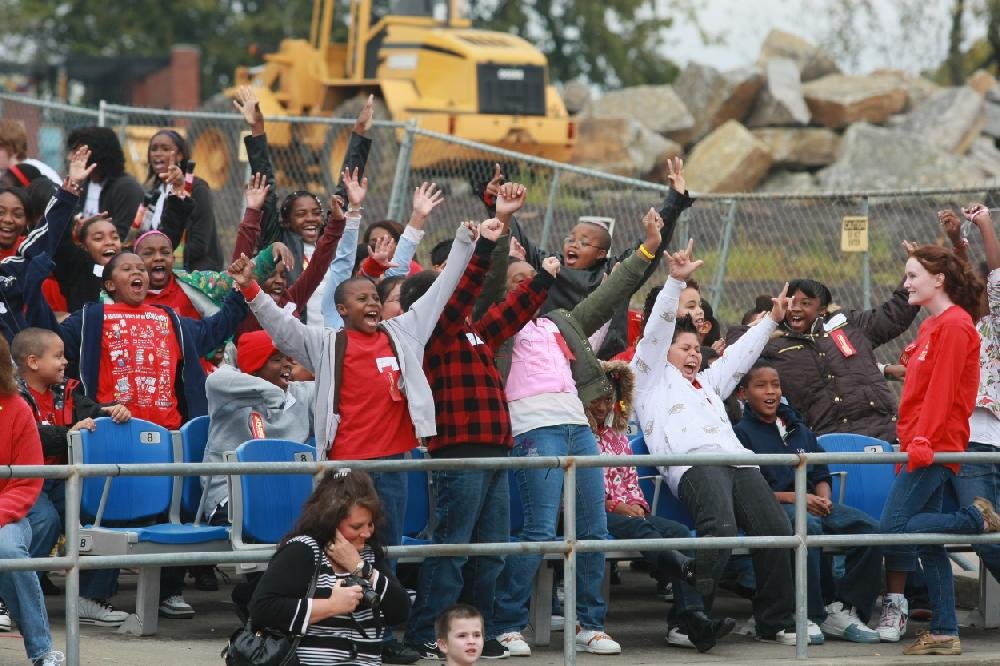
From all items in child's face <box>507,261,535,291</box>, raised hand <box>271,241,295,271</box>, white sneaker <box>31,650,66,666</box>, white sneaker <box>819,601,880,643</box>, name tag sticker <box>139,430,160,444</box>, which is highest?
raised hand <box>271,241,295,271</box>

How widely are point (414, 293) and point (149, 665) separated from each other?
2214mm

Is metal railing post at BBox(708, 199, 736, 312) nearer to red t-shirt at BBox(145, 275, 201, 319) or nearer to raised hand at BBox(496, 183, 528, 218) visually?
red t-shirt at BBox(145, 275, 201, 319)

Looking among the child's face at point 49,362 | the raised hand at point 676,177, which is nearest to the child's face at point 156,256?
the child's face at point 49,362

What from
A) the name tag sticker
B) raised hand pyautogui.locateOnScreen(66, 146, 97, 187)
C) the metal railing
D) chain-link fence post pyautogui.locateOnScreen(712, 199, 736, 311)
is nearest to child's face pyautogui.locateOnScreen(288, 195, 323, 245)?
raised hand pyautogui.locateOnScreen(66, 146, 97, 187)

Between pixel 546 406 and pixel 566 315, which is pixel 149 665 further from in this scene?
pixel 566 315

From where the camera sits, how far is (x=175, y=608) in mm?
8891

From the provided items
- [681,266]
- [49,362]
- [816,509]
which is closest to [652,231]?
[681,266]

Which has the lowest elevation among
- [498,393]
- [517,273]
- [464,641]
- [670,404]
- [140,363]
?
[464,641]

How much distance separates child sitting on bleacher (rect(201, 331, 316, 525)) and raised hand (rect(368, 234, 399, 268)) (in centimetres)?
104

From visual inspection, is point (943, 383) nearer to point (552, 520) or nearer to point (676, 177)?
point (676, 177)

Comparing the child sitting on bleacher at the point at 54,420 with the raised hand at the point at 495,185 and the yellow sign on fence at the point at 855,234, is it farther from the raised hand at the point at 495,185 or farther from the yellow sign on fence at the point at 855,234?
the yellow sign on fence at the point at 855,234

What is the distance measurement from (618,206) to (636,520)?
9040mm

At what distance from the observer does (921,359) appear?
28.5 ft

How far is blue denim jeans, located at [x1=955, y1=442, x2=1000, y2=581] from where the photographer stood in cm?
881
